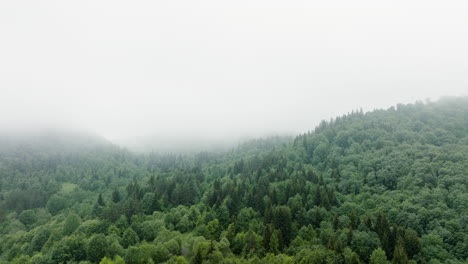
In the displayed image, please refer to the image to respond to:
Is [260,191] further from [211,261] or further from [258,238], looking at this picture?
[211,261]

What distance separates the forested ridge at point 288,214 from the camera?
7512cm

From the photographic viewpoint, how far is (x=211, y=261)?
6981 cm

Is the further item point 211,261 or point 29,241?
point 29,241

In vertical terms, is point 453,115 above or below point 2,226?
above

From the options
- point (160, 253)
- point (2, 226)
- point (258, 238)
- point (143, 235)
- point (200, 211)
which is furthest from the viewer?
point (2, 226)

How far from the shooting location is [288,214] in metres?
89.2

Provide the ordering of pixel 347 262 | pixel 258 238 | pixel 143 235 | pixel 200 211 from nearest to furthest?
pixel 347 262
pixel 258 238
pixel 143 235
pixel 200 211

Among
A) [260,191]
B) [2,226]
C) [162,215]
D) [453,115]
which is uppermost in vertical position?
[453,115]

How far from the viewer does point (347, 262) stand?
222ft

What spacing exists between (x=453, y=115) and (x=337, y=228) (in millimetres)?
161741

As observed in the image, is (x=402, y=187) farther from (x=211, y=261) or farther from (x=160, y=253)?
(x=160, y=253)

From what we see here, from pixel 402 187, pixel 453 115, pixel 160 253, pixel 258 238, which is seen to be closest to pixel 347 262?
pixel 258 238

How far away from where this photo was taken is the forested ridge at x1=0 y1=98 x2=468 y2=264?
246 ft

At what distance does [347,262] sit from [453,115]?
176325mm
